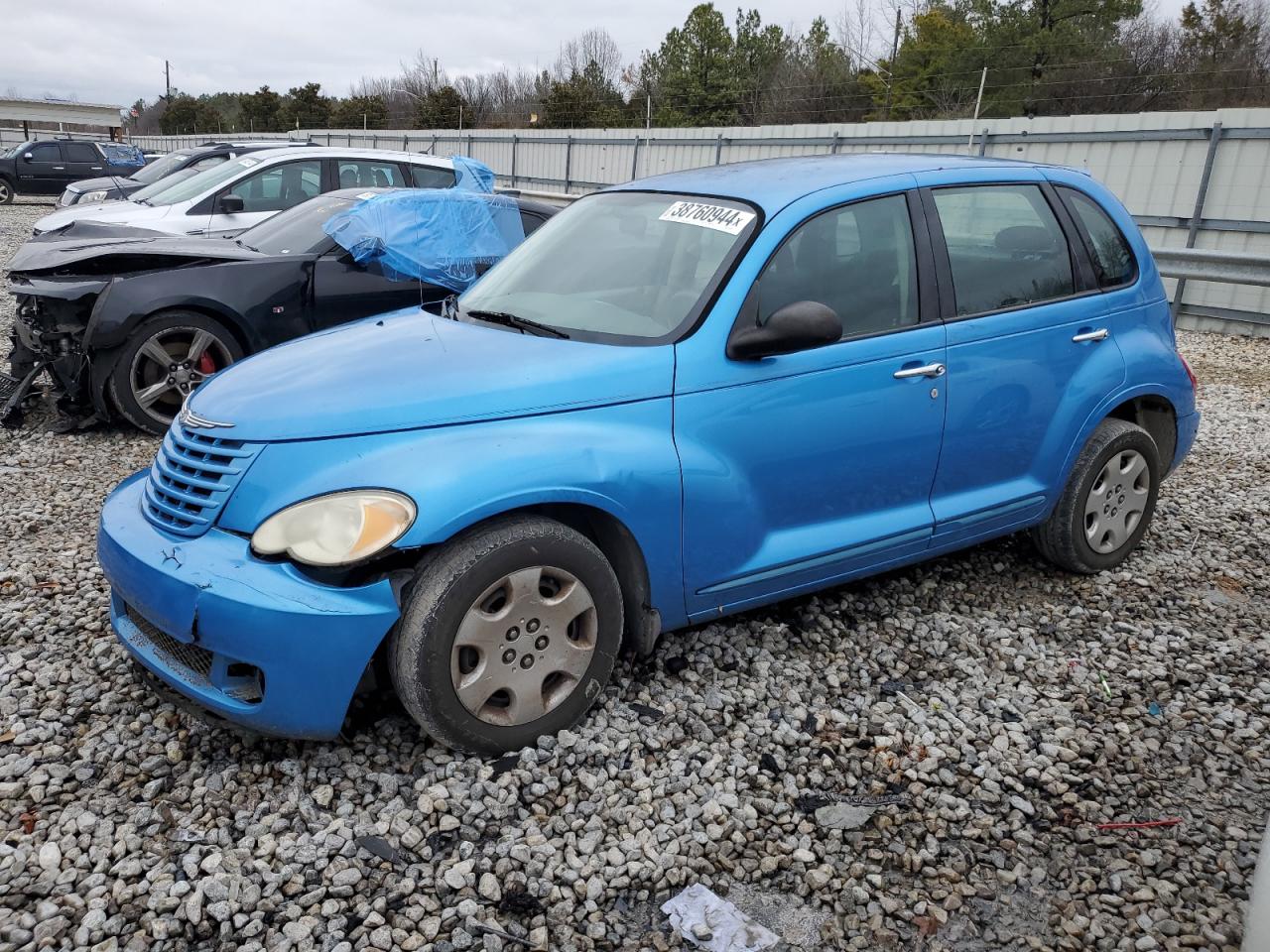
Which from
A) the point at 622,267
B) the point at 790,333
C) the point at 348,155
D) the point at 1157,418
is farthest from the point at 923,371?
→ the point at 348,155

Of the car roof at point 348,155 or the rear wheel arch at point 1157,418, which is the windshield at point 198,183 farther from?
the rear wheel arch at point 1157,418

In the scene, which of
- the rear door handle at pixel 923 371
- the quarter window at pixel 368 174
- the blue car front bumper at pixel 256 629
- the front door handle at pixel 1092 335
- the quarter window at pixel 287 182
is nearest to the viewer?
the blue car front bumper at pixel 256 629

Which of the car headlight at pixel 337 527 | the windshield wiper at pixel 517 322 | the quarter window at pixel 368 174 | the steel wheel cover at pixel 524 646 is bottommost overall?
the steel wheel cover at pixel 524 646

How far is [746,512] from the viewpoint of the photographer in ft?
10.7

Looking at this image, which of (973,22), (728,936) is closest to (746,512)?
(728,936)

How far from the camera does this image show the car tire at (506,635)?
2.73 meters

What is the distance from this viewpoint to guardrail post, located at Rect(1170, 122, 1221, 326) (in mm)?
11195

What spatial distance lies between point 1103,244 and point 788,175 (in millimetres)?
1586

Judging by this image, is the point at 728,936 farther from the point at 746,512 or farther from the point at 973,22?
the point at 973,22

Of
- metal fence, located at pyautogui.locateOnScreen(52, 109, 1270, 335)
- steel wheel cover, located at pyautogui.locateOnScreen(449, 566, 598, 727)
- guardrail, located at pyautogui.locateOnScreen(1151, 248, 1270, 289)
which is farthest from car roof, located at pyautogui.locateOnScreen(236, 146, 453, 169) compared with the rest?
steel wheel cover, located at pyautogui.locateOnScreen(449, 566, 598, 727)

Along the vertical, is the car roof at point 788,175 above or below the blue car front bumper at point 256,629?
above

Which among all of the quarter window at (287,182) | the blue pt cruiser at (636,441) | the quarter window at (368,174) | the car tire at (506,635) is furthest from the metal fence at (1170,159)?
the car tire at (506,635)

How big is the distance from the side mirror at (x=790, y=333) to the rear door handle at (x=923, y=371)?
453mm

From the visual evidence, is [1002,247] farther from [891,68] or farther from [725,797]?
[891,68]
